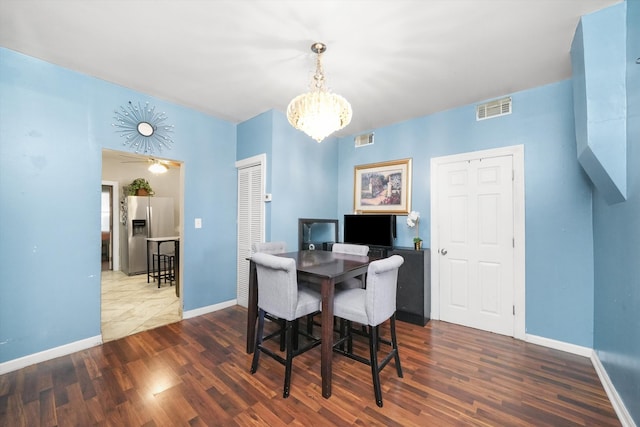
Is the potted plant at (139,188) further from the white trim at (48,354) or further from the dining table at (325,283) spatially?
the dining table at (325,283)

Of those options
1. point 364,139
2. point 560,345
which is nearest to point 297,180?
point 364,139

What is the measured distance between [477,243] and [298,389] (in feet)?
8.32

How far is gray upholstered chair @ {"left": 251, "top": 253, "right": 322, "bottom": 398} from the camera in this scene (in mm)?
1900

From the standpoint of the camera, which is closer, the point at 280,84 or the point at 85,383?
the point at 85,383

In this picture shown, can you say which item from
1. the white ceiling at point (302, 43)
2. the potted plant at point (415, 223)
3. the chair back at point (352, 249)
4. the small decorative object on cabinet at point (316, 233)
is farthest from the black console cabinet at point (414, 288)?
the white ceiling at point (302, 43)

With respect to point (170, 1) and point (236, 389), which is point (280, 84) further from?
point (236, 389)

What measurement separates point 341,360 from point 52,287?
8.95ft

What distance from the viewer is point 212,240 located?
365 cm

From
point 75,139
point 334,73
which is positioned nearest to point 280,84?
point 334,73

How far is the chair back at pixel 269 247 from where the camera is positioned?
2838mm

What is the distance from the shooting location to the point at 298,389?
1.96 m

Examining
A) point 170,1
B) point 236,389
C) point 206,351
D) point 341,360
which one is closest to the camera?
point 170,1

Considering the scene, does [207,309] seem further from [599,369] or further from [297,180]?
[599,369]

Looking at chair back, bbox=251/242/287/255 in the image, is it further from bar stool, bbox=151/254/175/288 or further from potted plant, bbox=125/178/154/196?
potted plant, bbox=125/178/154/196
